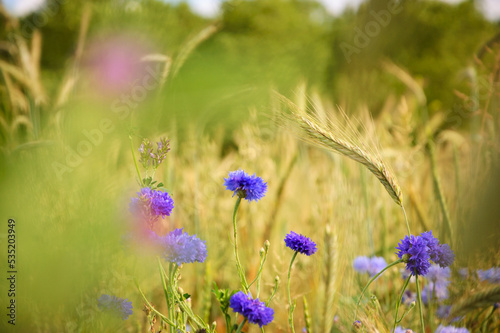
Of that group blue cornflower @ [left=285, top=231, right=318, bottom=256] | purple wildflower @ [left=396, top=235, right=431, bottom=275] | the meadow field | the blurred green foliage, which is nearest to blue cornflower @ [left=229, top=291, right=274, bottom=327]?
the meadow field

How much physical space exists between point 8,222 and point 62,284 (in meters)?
0.14

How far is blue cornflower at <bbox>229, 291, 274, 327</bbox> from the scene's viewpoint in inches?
19.4

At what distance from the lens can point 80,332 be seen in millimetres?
641

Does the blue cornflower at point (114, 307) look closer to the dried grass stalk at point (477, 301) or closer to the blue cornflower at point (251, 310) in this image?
the blue cornflower at point (251, 310)

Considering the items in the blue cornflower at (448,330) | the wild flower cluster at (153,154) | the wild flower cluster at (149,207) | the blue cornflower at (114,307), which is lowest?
the blue cornflower at (114,307)

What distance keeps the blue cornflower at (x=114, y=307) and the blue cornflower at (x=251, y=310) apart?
19 centimetres

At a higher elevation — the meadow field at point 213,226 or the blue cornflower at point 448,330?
the meadow field at point 213,226

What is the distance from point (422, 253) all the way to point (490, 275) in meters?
0.18

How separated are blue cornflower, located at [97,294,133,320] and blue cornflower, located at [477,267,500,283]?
53cm

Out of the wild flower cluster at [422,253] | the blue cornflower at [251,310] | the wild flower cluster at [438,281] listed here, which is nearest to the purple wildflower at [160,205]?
the blue cornflower at [251,310]

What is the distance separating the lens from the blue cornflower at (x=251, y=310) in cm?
49

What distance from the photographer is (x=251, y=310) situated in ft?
1.63

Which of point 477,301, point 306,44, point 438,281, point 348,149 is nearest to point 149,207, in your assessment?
point 348,149

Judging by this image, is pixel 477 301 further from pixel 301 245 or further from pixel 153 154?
pixel 153 154
